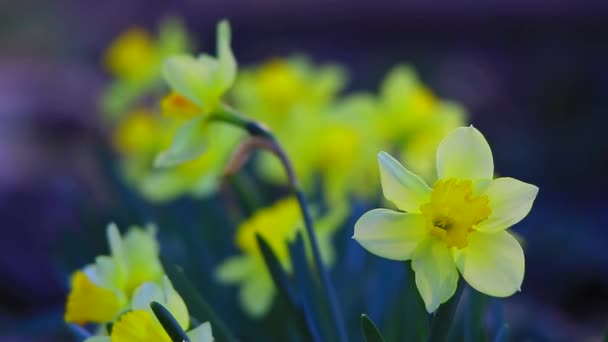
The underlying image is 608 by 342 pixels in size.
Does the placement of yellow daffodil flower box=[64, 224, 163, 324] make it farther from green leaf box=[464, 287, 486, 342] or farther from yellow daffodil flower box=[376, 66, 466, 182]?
yellow daffodil flower box=[376, 66, 466, 182]

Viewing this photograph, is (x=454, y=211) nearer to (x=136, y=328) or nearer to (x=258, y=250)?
(x=136, y=328)

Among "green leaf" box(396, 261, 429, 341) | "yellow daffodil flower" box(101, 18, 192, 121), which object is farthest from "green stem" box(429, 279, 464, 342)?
"yellow daffodil flower" box(101, 18, 192, 121)

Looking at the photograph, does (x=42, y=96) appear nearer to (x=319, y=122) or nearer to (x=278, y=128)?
(x=278, y=128)

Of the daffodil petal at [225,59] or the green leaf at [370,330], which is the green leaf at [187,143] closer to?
the daffodil petal at [225,59]

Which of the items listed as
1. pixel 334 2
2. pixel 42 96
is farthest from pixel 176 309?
pixel 334 2

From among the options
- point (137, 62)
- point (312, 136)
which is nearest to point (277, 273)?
point (312, 136)

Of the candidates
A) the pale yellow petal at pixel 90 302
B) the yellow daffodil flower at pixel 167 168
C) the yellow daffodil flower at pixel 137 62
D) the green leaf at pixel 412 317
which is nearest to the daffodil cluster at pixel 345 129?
the yellow daffodil flower at pixel 167 168
